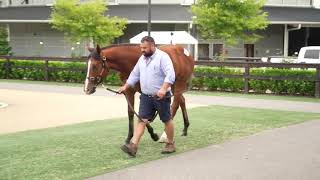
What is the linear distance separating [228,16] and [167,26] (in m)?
8.78

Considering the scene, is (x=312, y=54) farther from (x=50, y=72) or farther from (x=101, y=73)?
(x=101, y=73)

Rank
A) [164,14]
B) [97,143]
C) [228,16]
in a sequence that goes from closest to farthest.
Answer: [97,143] → [228,16] → [164,14]

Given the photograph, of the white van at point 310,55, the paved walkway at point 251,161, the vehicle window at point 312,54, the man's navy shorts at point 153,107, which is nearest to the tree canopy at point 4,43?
the white van at point 310,55

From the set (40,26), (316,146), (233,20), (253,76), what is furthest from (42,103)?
(40,26)

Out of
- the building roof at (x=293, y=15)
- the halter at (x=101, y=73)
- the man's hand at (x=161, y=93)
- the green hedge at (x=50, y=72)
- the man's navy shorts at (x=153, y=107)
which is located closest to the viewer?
the man's hand at (x=161, y=93)

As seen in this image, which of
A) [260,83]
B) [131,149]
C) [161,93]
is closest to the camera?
[161,93]

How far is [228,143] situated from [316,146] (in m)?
1.50

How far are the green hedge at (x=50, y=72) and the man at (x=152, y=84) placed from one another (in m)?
14.8

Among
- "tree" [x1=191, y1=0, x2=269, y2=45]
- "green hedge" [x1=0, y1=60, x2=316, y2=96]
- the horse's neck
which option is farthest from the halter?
"tree" [x1=191, y1=0, x2=269, y2=45]

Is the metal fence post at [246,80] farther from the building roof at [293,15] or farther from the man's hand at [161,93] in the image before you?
the building roof at [293,15]

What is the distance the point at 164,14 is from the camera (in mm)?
37156

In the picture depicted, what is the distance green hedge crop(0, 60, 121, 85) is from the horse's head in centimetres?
1463

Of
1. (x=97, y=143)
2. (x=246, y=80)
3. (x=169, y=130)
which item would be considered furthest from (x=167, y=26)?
(x=169, y=130)

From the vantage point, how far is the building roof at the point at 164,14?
1436 inches
